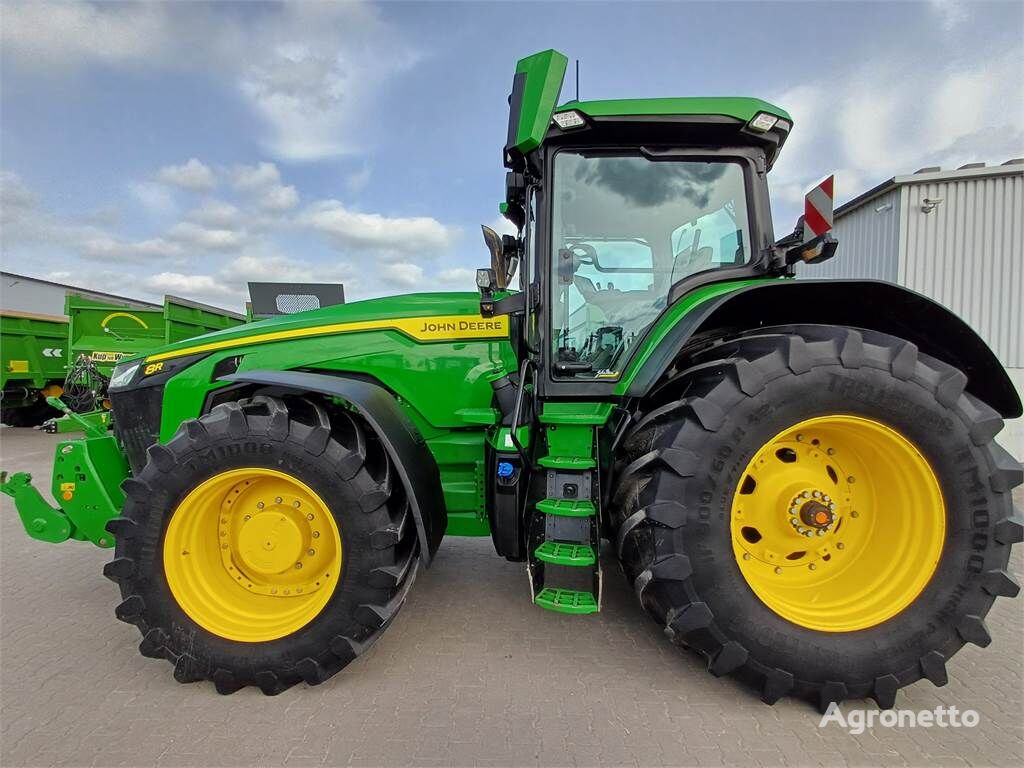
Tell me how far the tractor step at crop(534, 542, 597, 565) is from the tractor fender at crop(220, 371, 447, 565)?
1.55 feet

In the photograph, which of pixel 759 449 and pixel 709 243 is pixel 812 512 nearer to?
pixel 759 449

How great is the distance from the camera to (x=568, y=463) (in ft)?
7.07

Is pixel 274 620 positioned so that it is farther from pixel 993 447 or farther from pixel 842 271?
pixel 842 271

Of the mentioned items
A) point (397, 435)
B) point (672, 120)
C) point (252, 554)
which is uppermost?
point (672, 120)

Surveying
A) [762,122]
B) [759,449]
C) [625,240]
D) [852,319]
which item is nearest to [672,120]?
[762,122]

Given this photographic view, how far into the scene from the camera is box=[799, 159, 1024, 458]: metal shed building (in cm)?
601

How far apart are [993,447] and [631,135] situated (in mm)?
1857

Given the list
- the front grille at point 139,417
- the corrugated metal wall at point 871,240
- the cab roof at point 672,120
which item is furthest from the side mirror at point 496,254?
the corrugated metal wall at point 871,240

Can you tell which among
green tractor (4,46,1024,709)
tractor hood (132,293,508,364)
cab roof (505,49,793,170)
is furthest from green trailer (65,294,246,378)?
cab roof (505,49,793,170)

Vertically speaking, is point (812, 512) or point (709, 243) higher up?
point (709, 243)

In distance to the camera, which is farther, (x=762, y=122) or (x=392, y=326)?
(x=392, y=326)

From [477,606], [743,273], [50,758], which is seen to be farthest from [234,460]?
[743,273]

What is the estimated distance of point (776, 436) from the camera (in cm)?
Result: 192

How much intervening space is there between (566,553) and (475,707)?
663 millimetres
